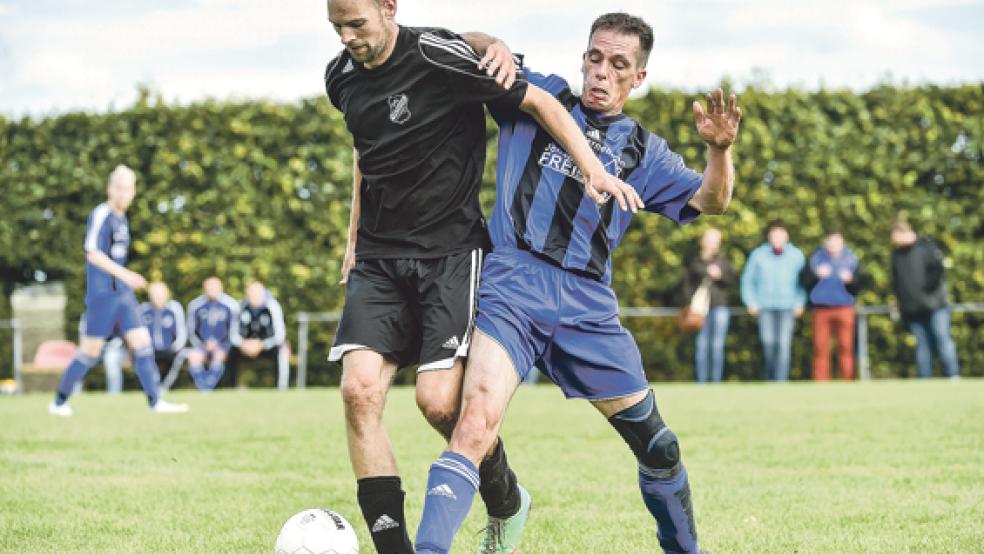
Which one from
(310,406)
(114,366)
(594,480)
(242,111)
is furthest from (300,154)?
(594,480)

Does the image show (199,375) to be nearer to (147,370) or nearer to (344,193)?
(344,193)

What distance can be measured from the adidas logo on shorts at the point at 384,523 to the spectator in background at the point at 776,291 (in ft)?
42.9

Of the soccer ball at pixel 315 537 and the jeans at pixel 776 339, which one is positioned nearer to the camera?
the soccer ball at pixel 315 537

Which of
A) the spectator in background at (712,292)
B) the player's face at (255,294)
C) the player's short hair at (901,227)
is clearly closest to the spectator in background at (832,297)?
the player's short hair at (901,227)

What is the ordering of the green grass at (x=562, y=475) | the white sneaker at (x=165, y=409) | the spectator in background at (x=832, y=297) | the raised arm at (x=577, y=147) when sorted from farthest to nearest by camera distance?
the spectator in background at (x=832, y=297) → the white sneaker at (x=165, y=409) → the green grass at (x=562, y=475) → the raised arm at (x=577, y=147)

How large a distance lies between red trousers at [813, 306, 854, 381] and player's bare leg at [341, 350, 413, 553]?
526 inches

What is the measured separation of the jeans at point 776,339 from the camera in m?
17.4

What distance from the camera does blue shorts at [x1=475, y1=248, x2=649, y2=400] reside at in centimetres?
488

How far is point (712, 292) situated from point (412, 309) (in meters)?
12.8

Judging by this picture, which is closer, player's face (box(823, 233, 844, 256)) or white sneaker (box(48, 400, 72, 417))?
white sneaker (box(48, 400, 72, 417))

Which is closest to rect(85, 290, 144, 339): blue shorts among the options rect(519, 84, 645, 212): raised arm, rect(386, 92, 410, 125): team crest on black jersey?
rect(386, 92, 410, 125): team crest on black jersey

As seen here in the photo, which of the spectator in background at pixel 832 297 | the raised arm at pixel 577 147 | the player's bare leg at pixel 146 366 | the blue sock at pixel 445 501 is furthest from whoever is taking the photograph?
the spectator in background at pixel 832 297

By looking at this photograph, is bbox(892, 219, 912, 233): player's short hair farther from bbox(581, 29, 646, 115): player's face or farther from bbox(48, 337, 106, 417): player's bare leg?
bbox(581, 29, 646, 115): player's face

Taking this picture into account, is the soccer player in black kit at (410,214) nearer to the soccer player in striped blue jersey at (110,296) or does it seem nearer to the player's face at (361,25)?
the player's face at (361,25)
